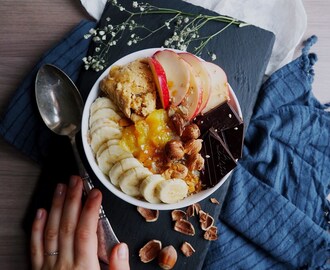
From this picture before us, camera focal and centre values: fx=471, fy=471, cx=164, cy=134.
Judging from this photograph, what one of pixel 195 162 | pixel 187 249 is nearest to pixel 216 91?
pixel 195 162

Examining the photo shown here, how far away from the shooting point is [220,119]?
3.32 ft

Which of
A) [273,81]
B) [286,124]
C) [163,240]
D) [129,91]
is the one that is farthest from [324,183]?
[129,91]

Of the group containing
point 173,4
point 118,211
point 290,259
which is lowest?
point 290,259

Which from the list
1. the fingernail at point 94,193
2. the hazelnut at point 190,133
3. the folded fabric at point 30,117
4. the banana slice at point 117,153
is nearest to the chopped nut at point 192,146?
the hazelnut at point 190,133

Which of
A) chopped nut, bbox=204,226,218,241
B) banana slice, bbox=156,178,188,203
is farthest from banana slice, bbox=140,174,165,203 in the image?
chopped nut, bbox=204,226,218,241

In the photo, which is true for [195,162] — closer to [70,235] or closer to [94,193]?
[94,193]

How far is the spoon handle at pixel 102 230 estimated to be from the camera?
1.08 meters

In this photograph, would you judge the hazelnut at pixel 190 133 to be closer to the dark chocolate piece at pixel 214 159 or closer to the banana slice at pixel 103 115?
the dark chocolate piece at pixel 214 159

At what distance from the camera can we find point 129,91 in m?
0.96

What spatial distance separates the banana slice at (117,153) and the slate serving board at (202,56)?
17 centimetres

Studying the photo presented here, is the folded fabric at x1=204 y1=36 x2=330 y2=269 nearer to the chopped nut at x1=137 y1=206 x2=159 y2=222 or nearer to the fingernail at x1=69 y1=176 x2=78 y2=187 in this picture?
the chopped nut at x1=137 y1=206 x2=159 y2=222

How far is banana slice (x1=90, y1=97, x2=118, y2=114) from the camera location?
1.00m

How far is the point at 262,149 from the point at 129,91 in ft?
1.45

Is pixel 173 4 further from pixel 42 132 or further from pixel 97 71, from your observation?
pixel 42 132
